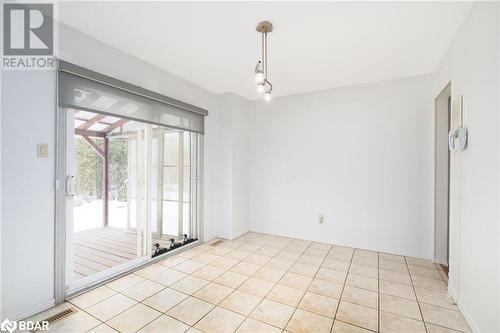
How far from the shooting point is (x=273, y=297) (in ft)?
7.66

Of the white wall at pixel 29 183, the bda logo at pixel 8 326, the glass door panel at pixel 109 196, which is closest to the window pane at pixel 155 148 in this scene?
the glass door panel at pixel 109 196

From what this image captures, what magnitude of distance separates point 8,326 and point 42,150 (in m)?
1.41

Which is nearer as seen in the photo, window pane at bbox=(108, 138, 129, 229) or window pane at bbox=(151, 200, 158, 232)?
window pane at bbox=(151, 200, 158, 232)

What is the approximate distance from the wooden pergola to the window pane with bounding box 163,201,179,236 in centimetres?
156

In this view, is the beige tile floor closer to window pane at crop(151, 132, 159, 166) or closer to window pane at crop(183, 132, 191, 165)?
window pane at crop(183, 132, 191, 165)

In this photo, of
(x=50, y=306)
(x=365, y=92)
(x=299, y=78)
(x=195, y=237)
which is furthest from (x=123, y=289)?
(x=365, y=92)

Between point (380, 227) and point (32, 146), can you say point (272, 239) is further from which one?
point (32, 146)

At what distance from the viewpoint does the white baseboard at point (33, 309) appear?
1873 mm

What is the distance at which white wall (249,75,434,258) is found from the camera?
3.36m

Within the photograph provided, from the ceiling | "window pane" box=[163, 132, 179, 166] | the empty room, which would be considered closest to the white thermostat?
the empty room

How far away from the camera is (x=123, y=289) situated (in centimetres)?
245

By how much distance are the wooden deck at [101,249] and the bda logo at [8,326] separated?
747 millimetres

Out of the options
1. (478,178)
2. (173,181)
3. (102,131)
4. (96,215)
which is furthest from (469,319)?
(96,215)

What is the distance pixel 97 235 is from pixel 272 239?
3.22m
